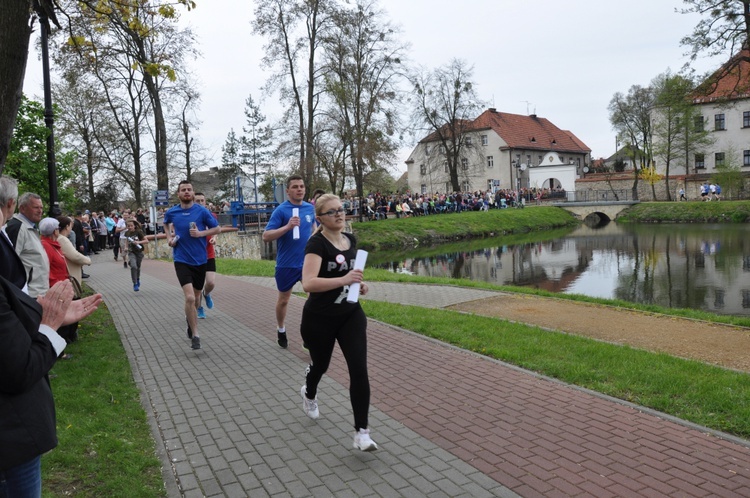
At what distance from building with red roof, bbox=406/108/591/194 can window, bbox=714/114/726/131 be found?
48.8ft

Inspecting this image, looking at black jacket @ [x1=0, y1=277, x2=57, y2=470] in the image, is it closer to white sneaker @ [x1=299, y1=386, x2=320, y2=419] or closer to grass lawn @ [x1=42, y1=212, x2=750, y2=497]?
grass lawn @ [x1=42, y1=212, x2=750, y2=497]

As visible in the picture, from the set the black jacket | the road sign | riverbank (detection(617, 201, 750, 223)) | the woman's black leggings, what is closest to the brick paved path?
the woman's black leggings

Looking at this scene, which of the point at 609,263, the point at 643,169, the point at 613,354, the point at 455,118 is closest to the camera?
the point at 613,354

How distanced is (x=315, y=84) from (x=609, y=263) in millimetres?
19374

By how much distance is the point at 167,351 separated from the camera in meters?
7.86

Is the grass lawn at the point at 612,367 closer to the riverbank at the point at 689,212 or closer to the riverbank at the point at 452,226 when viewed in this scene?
the riverbank at the point at 452,226

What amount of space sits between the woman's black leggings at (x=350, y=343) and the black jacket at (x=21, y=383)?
243 centimetres

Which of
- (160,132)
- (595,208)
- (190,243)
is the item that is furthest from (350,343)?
(595,208)

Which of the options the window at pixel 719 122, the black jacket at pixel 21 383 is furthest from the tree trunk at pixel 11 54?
the window at pixel 719 122

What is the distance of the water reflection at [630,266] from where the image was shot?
16109 mm

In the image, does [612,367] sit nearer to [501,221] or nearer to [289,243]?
[289,243]

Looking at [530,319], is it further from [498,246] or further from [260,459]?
[498,246]

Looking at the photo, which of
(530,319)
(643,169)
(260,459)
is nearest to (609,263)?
(530,319)

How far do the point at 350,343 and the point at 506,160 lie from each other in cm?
7350
